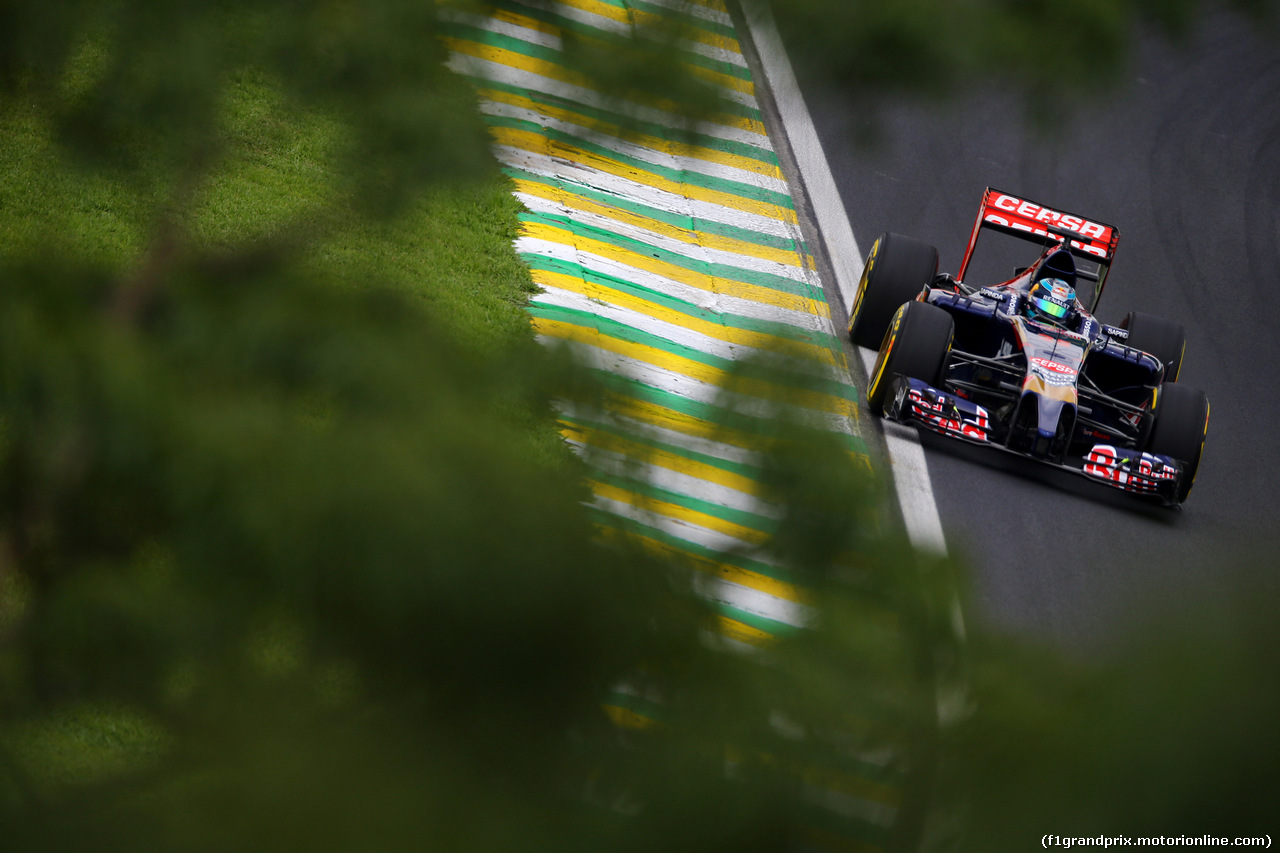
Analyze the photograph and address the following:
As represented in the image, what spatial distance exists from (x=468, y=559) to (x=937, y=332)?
636 cm

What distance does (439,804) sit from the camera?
32.2 inches

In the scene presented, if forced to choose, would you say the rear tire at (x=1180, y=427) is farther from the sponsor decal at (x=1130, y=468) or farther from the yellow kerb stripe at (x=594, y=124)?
the yellow kerb stripe at (x=594, y=124)

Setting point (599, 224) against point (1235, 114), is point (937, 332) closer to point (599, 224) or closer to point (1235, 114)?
point (599, 224)

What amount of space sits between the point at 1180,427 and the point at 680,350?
642 centimetres

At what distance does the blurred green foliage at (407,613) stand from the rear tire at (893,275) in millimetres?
6331

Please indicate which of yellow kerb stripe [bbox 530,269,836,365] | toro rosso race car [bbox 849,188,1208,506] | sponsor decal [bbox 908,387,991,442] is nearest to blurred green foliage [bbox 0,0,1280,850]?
yellow kerb stripe [bbox 530,269,836,365]

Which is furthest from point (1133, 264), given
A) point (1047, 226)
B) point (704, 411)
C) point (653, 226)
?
point (704, 411)

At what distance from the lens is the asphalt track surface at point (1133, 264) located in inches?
277

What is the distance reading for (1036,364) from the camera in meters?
6.96

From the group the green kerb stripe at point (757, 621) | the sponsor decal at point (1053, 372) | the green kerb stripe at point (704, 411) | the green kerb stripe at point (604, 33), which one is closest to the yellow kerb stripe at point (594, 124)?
the green kerb stripe at point (604, 33)

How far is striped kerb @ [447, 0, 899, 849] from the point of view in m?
1.04

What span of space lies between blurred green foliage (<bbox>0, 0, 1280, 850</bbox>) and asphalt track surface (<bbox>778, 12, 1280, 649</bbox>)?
2206 millimetres

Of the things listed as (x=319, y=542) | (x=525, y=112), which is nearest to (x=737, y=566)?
(x=319, y=542)

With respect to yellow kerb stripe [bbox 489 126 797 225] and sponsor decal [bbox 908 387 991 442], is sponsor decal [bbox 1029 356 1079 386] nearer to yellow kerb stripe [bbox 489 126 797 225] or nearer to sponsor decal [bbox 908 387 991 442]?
sponsor decal [bbox 908 387 991 442]
